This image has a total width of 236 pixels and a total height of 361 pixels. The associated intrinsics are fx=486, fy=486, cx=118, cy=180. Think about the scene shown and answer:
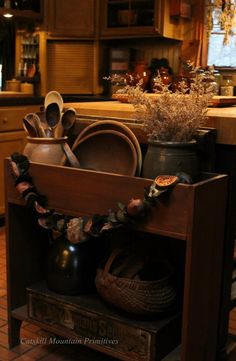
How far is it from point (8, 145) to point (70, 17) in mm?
1687

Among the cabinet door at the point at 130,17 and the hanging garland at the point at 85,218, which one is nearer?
the hanging garland at the point at 85,218

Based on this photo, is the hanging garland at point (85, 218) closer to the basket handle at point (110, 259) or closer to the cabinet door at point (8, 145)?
the basket handle at point (110, 259)

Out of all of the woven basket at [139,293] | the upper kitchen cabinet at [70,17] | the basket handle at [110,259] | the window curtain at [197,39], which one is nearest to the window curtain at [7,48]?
the upper kitchen cabinet at [70,17]

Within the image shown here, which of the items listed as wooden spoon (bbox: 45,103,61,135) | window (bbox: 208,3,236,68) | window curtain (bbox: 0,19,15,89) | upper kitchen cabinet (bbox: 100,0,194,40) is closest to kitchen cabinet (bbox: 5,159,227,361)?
wooden spoon (bbox: 45,103,61,135)

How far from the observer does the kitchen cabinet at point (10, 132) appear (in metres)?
3.34

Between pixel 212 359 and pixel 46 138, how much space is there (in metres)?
Result: 0.98

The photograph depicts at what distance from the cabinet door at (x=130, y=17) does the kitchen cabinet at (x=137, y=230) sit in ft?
9.16

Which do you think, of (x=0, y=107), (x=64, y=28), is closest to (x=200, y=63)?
(x=64, y=28)

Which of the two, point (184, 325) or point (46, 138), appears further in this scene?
point (46, 138)

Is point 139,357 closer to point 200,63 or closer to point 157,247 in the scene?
point 157,247

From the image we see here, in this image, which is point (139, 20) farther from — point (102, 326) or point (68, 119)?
point (102, 326)

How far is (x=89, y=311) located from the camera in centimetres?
166

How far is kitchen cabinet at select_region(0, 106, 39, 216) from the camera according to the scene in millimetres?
3343

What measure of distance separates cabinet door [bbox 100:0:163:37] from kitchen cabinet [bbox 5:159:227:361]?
2793 mm
